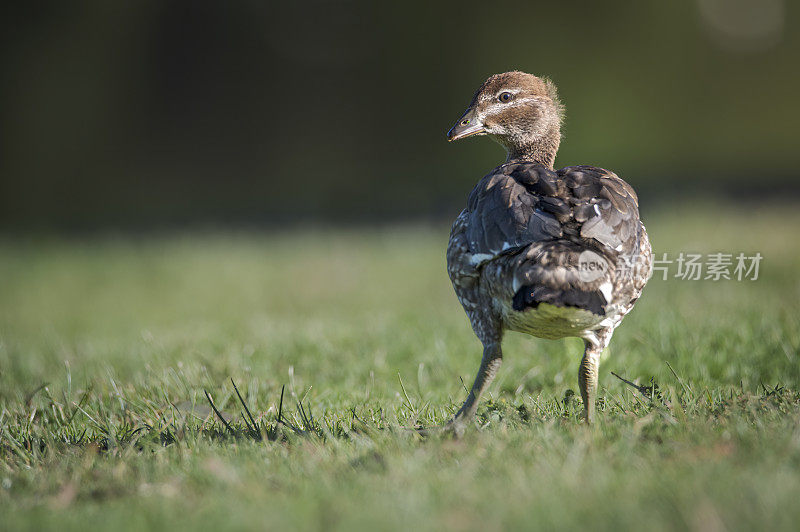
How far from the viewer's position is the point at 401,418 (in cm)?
346

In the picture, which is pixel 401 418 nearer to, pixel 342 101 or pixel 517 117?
pixel 517 117

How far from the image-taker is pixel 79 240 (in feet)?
38.1

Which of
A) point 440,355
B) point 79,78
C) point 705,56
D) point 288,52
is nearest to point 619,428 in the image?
point 440,355

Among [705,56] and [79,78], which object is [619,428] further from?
[79,78]

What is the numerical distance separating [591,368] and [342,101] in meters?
11.5

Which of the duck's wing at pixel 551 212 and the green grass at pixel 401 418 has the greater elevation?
the duck's wing at pixel 551 212

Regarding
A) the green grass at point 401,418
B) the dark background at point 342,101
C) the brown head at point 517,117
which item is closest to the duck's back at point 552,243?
the green grass at point 401,418

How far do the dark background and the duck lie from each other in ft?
28.3

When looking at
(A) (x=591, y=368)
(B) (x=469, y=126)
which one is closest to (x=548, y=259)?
(A) (x=591, y=368)

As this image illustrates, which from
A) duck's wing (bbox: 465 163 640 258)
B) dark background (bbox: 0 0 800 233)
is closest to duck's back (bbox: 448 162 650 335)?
duck's wing (bbox: 465 163 640 258)

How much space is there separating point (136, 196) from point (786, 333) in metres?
12.3

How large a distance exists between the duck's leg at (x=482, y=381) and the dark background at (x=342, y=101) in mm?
8673

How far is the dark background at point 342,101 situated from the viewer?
13.0 metres

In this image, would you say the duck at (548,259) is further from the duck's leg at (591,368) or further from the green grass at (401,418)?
Answer: the green grass at (401,418)
